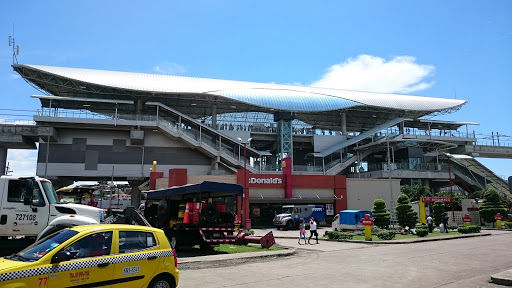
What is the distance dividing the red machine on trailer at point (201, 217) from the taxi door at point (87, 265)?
32.5ft

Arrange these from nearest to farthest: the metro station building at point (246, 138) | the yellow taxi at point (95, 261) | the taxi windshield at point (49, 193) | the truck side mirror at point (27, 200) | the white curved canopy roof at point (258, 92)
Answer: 1. the yellow taxi at point (95, 261)
2. the truck side mirror at point (27, 200)
3. the taxi windshield at point (49, 193)
4. the metro station building at point (246, 138)
5. the white curved canopy roof at point (258, 92)

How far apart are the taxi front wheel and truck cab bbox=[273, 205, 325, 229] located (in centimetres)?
3022

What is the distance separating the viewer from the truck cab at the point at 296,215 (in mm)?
37281

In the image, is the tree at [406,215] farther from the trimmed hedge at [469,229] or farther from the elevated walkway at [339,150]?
the elevated walkway at [339,150]

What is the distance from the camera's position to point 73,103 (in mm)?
56375

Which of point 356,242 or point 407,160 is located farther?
point 407,160

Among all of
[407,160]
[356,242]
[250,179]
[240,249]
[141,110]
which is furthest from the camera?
[407,160]

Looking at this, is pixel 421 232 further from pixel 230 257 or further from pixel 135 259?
pixel 135 259

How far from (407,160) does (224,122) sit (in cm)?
3241

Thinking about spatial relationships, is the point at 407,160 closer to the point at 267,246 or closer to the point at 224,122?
the point at 224,122

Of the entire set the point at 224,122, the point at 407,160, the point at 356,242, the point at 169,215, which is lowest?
the point at 356,242

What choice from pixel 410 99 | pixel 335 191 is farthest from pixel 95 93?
pixel 410 99

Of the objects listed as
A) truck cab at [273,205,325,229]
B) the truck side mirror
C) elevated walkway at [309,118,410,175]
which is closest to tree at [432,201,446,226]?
truck cab at [273,205,325,229]

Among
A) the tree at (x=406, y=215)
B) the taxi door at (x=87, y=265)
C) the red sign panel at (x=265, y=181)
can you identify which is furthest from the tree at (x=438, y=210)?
the taxi door at (x=87, y=265)
